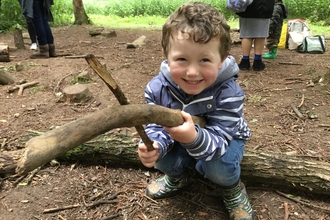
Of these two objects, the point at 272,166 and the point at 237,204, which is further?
the point at 272,166

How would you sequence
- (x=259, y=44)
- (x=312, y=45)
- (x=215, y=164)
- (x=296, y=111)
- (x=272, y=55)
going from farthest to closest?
(x=312, y=45)
(x=272, y=55)
(x=259, y=44)
(x=296, y=111)
(x=215, y=164)

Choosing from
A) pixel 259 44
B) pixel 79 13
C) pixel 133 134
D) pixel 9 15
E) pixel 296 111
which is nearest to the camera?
pixel 133 134

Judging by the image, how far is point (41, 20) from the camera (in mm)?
5500

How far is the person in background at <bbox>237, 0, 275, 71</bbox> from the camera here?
4.89m

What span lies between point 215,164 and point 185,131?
1.82 ft

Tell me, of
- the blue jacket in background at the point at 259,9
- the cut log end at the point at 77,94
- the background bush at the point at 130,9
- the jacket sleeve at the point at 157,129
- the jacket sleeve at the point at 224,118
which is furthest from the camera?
the background bush at the point at 130,9

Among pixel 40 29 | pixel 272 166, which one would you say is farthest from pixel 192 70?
pixel 40 29

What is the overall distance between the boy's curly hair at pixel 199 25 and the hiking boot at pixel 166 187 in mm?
1031

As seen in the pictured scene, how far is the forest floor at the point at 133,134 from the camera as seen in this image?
7.34 feet

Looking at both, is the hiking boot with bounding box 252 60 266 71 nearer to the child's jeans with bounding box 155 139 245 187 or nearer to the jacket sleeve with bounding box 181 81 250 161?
the child's jeans with bounding box 155 139 245 187

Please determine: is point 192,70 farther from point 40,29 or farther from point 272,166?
point 40,29

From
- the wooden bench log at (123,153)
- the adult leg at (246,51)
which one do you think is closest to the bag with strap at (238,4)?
the adult leg at (246,51)

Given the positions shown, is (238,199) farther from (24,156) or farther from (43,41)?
(43,41)

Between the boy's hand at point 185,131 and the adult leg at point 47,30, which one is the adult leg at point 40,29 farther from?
the boy's hand at point 185,131
